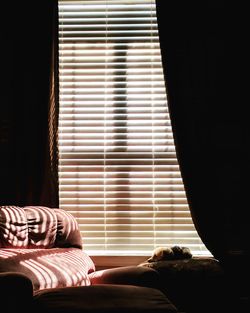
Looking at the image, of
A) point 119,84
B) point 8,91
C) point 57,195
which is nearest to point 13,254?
point 57,195

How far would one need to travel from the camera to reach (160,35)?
10.1 feet

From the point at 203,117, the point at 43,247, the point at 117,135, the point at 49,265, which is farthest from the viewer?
the point at 117,135

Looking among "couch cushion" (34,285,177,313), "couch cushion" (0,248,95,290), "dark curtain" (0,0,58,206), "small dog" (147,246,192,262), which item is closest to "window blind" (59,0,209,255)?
"dark curtain" (0,0,58,206)

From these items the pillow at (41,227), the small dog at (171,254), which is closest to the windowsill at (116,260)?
the small dog at (171,254)

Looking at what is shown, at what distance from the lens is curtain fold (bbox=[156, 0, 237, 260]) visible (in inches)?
114

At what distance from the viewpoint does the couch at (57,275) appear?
1775 mm

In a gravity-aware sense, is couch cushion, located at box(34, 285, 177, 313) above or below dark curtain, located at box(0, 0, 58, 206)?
below

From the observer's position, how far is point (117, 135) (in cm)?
316

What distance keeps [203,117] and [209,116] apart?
0.05 metres

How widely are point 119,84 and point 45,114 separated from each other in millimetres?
656

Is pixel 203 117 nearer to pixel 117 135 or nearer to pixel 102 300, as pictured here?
pixel 117 135

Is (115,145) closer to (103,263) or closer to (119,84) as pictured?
(119,84)

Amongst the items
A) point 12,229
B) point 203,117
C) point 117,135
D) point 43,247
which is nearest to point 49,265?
point 43,247

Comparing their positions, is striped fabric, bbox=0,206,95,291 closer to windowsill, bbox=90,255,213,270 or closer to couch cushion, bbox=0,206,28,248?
couch cushion, bbox=0,206,28,248
